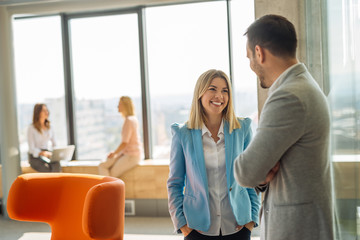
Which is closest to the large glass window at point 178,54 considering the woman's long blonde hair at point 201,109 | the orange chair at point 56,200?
the orange chair at point 56,200

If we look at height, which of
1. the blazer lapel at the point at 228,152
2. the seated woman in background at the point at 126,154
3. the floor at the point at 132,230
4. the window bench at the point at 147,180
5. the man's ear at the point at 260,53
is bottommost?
the floor at the point at 132,230

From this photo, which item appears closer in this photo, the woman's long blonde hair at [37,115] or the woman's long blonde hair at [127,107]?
the woman's long blonde hair at [127,107]

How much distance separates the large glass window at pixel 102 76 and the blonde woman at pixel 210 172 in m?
4.00

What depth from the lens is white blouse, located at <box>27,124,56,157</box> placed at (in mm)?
5586

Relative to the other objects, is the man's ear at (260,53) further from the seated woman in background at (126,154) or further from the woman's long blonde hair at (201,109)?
the seated woman in background at (126,154)

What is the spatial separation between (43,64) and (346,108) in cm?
567

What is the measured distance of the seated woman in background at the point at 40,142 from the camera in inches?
218

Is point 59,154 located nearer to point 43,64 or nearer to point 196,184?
point 43,64

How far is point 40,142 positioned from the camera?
569cm

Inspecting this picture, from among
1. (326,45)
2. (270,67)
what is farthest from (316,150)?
(326,45)

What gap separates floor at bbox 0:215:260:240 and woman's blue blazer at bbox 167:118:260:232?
2.46m

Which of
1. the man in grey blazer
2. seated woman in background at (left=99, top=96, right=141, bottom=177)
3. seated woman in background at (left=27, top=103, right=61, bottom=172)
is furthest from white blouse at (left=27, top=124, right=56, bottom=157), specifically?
the man in grey blazer

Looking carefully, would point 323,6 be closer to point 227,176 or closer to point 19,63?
point 227,176

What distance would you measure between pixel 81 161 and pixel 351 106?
17.3 ft
